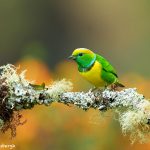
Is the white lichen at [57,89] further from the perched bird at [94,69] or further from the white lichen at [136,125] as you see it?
the perched bird at [94,69]

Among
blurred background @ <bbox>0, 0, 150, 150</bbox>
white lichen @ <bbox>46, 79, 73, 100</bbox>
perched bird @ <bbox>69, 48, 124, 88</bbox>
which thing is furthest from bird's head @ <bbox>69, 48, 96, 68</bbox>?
blurred background @ <bbox>0, 0, 150, 150</bbox>

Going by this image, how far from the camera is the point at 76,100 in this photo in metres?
4.64

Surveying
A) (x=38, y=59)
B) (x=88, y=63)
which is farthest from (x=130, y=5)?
(x=88, y=63)

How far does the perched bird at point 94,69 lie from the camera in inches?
220

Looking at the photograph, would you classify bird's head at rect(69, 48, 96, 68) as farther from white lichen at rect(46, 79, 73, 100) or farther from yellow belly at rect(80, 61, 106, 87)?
white lichen at rect(46, 79, 73, 100)

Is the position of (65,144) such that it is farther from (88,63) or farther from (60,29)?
(60,29)

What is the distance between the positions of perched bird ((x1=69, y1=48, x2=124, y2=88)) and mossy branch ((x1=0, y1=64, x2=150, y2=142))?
858 mm

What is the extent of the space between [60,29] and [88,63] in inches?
557

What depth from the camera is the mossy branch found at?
454 centimetres

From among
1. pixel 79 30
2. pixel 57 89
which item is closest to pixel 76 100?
pixel 57 89

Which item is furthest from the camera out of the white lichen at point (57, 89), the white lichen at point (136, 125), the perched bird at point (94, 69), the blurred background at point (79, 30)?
the blurred background at point (79, 30)

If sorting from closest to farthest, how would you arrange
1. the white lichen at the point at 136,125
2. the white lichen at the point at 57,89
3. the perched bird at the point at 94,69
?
the white lichen at the point at 136,125
the white lichen at the point at 57,89
the perched bird at the point at 94,69

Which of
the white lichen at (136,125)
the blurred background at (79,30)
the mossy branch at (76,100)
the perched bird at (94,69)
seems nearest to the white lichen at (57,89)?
the mossy branch at (76,100)

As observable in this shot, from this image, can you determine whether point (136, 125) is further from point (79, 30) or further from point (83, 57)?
point (79, 30)
